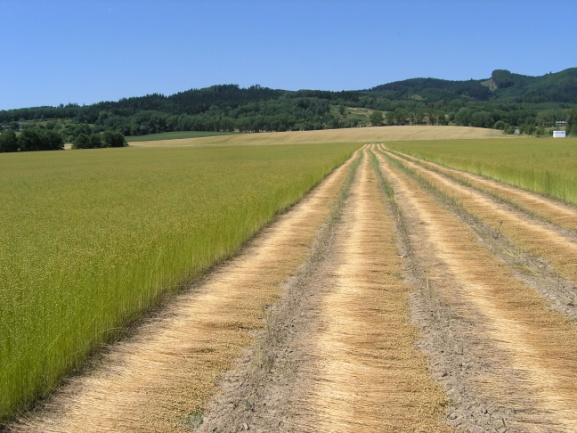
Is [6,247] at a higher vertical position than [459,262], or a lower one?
higher

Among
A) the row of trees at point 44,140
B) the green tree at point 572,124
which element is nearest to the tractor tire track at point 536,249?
the row of trees at point 44,140

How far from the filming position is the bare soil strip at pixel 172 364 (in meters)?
5.61

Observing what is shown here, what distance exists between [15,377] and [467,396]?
13.8 feet

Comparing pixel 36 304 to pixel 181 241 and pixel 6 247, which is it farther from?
pixel 181 241

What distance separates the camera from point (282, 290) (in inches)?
427

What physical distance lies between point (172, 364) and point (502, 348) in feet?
12.6

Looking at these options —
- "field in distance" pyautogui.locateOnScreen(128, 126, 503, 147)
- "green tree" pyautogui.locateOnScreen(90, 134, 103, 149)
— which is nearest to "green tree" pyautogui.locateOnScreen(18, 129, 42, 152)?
"green tree" pyautogui.locateOnScreen(90, 134, 103, 149)

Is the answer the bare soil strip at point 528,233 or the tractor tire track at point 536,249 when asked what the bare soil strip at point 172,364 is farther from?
the bare soil strip at point 528,233

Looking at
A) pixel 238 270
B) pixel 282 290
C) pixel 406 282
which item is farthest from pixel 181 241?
pixel 406 282

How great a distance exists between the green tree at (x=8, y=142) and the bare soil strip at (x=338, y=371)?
135m

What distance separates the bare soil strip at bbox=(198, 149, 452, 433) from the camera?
5.56 m

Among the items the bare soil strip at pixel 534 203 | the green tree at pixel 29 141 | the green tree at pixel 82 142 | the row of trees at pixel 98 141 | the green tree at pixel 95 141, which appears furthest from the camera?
the green tree at pixel 95 141

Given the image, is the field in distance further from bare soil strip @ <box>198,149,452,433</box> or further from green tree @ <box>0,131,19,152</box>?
bare soil strip @ <box>198,149,452,433</box>

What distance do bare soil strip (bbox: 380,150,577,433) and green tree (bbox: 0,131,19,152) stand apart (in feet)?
439
